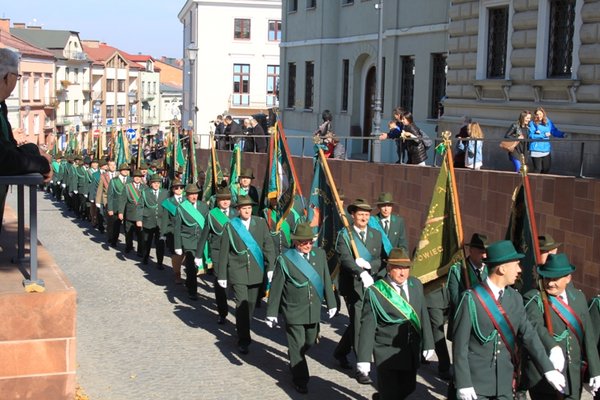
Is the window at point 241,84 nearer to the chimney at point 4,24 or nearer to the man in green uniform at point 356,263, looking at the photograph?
the chimney at point 4,24

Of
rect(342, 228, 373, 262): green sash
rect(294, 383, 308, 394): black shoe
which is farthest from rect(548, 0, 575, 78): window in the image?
rect(294, 383, 308, 394): black shoe

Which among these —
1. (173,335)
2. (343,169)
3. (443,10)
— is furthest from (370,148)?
(173,335)

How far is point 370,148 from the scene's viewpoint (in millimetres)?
20000

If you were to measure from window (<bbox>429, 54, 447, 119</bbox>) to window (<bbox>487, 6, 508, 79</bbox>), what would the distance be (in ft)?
12.0

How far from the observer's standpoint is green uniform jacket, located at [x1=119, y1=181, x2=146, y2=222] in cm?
2027

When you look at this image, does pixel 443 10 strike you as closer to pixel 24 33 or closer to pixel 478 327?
pixel 478 327

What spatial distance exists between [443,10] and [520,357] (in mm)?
17113

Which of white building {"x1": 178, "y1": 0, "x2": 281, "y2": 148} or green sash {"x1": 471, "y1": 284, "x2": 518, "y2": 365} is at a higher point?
white building {"x1": 178, "y1": 0, "x2": 281, "y2": 148}

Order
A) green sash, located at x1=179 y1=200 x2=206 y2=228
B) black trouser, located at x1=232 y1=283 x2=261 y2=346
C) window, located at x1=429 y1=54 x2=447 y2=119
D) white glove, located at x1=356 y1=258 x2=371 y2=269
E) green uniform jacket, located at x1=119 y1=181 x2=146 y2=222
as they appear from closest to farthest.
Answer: white glove, located at x1=356 y1=258 x2=371 y2=269
black trouser, located at x1=232 y1=283 x2=261 y2=346
green sash, located at x1=179 y1=200 x2=206 y2=228
green uniform jacket, located at x1=119 y1=181 x2=146 y2=222
window, located at x1=429 y1=54 x2=447 y2=119

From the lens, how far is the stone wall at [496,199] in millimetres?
13039

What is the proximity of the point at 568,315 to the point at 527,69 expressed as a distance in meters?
11.4

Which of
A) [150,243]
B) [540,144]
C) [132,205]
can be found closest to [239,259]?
[540,144]

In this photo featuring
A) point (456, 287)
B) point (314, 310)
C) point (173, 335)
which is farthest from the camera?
point (173, 335)

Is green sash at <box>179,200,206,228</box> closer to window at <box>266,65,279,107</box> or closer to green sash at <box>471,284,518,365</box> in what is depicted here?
green sash at <box>471,284,518,365</box>
